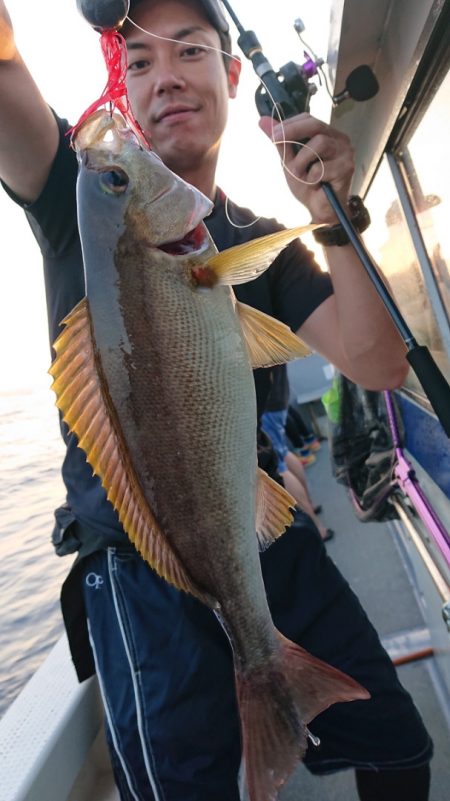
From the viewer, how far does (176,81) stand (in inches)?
60.3

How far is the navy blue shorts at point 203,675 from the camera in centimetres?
143

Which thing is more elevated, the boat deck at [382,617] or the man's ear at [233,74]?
the man's ear at [233,74]

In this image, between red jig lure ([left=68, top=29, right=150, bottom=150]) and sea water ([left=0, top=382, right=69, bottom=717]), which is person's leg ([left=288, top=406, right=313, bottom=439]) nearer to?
sea water ([left=0, top=382, right=69, bottom=717])

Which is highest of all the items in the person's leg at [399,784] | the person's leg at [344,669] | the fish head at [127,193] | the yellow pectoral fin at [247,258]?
the fish head at [127,193]

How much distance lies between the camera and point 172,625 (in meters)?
1.51

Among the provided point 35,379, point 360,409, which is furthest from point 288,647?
point 35,379

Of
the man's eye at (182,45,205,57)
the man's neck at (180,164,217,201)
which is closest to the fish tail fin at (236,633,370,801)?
the man's neck at (180,164,217,201)

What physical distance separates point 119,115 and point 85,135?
0.30 ft

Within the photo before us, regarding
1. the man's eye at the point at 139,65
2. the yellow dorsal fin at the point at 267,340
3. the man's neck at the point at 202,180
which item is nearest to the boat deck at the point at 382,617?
the yellow dorsal fin at the point at 267,340

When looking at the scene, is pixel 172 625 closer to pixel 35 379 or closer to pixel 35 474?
pixel 35 474

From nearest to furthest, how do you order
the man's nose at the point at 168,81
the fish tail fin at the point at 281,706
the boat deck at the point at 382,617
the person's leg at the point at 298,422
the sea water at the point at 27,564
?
the fish tail fin at the point at 281,706 → the man's nose at the point at 168,81 → the boat deck at the point at 382,617 → the sea water at the point at 27,564 → the person's leg at the point at 298,422

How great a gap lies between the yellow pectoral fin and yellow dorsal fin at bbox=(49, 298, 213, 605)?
28 centimetres

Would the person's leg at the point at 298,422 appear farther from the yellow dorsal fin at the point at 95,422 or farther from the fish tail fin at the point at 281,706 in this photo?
the yellow dorsal fin at the point at 95,422

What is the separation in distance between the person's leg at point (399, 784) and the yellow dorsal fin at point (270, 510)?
3.66 feet
